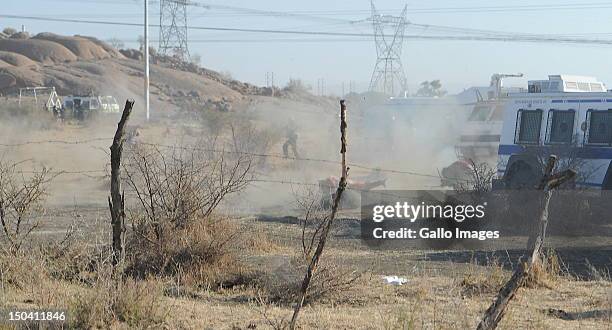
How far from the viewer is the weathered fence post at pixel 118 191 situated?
30.4 ft

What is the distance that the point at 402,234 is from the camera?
16141 millimetres

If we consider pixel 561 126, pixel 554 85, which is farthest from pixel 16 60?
pixel 561 126

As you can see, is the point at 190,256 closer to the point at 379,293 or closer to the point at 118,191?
the point at 118,191

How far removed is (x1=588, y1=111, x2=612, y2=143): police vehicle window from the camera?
17495 mm

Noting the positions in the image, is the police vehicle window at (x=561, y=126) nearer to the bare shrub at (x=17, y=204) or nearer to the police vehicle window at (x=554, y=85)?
the police vehicle window at (x=554, y=85)

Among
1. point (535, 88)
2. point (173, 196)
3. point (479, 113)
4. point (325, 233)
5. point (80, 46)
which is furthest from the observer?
point (80, 46)

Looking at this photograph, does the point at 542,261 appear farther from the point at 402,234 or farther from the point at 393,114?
the point at 393,114

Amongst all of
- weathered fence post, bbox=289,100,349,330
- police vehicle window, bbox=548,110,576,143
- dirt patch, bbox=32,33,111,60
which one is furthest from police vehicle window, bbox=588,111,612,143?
dirt patch, bbox=32,33,111,60

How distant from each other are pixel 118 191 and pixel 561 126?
11.8 metres

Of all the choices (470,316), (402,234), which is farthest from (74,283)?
(402,234)

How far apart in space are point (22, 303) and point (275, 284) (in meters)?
2.71

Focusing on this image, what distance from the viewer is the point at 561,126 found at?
18.6 meters

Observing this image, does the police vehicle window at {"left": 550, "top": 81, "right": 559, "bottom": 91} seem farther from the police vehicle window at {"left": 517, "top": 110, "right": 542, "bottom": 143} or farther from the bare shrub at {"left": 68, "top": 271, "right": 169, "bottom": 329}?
the bare shrub at {"left": 68, "top": 271, "right": 169, "bottom": 329}

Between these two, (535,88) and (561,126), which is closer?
(561,126)
